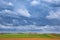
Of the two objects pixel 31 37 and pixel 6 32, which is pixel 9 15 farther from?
pixel 31 37

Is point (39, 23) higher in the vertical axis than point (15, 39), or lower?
higher

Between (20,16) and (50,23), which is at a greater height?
(20,16)

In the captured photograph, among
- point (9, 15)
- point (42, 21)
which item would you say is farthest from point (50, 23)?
point (9, 15)

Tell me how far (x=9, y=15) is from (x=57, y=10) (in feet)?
2.98

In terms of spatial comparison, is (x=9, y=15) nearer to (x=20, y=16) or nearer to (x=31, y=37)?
(x=20, y=16)

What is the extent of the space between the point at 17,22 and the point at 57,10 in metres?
0.78

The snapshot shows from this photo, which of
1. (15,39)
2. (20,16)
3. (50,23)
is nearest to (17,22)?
(20,16)

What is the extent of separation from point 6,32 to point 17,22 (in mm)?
283

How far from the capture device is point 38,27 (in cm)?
269

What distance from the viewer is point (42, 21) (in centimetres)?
271

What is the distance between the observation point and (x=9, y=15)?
272 cm

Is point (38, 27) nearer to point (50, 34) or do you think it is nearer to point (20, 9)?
point (50, 34)

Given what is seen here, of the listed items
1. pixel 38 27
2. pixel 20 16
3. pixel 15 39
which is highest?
pixel 20 16

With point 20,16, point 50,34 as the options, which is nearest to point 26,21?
point 20,16
